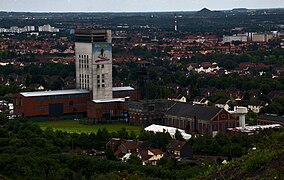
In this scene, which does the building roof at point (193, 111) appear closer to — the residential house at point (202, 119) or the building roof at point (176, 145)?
the residential house at point (202, 119)

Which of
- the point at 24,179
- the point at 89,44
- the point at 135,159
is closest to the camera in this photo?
the point at 24,179

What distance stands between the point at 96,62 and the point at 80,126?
4.58 m

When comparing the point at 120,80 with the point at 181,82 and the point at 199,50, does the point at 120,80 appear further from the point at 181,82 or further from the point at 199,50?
the point at 199,50

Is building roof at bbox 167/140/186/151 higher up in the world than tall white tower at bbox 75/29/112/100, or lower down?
lower down

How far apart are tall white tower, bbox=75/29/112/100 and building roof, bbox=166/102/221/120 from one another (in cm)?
518

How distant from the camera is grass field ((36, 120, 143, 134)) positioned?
31.2 meters

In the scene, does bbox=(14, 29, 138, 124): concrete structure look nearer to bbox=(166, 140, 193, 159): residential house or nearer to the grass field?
the grass field

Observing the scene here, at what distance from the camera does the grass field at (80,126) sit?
3117 centimetres

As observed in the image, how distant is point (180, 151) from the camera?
2392cm

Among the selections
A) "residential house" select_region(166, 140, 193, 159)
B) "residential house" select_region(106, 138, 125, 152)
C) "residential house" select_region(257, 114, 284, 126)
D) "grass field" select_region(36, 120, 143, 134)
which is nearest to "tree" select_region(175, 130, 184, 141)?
"residential house" select_region(166, 140, 193, 159)

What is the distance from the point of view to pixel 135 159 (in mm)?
22047

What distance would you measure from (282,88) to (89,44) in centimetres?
1175

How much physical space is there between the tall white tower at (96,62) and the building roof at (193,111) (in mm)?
5179

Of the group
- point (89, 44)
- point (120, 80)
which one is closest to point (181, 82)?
point (120, 80)
